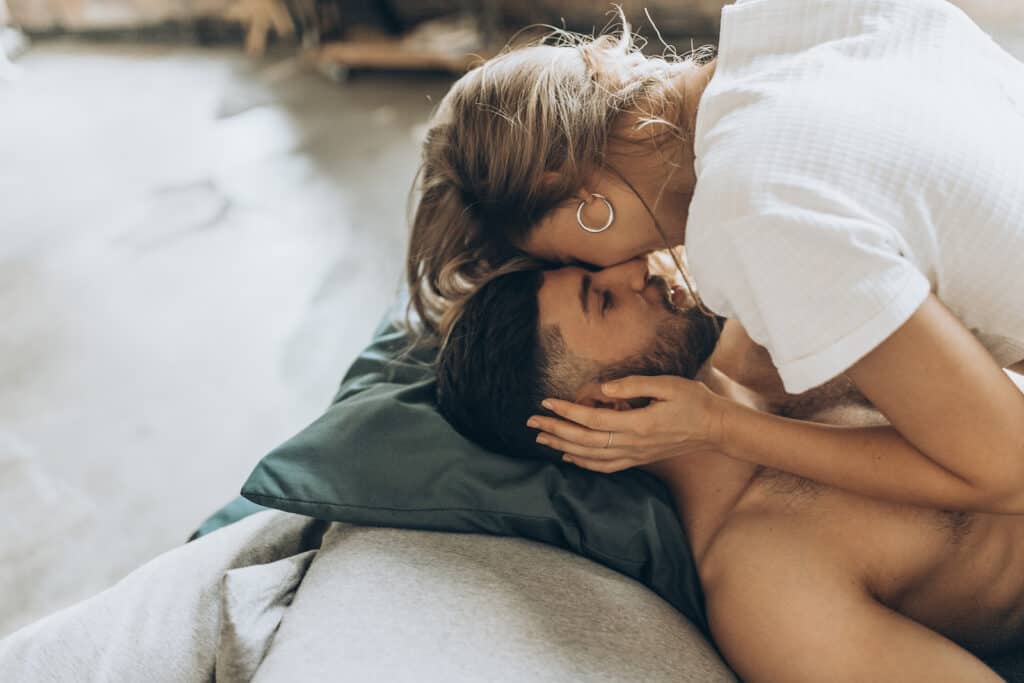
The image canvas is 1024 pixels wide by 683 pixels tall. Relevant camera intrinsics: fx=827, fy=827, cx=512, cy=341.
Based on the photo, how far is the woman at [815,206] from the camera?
2.80ft

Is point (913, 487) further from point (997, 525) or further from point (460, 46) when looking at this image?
point (460, 46)

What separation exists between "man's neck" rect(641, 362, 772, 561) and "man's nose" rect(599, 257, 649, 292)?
0.93 feet

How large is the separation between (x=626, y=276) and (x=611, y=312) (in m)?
0.06

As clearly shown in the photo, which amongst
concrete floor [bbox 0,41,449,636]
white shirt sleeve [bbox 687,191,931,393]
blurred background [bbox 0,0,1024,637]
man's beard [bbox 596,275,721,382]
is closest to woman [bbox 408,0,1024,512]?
white shirt sleeve [bbox 687,191,931,393]

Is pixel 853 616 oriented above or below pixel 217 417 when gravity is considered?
above

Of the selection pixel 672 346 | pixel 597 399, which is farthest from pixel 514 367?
pixel 672 346

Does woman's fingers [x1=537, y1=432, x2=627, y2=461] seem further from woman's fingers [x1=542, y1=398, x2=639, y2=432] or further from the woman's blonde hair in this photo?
the woman's blonde hair

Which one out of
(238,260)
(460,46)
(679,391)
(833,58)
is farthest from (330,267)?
(833,58)

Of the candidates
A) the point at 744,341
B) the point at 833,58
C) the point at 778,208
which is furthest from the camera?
the point at 744,341

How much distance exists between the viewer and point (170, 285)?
2967 mm

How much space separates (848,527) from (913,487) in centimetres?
17

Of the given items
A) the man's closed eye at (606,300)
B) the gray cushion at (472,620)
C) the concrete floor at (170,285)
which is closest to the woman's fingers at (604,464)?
the gray cushion at (472,620)

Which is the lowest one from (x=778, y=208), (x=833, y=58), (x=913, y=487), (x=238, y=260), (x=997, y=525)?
(x=238, y=260)

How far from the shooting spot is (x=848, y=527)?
3.71 ft
